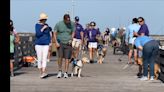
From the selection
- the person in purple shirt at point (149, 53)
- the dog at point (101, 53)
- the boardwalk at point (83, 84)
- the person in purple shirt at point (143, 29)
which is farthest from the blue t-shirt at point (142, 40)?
the dog at point (101, 53)

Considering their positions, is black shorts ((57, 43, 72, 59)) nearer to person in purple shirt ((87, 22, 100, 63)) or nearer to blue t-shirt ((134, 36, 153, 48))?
blue t-shirt ((134, 36, 153, 48))

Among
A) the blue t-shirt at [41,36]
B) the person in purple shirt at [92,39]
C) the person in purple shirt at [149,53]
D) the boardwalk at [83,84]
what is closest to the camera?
the boardwalk at [83,84]

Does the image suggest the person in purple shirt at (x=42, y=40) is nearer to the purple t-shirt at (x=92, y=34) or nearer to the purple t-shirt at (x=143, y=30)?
the purple t-shirt at (x=143, y=30)

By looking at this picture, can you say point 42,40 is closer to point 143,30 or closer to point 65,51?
point 65,51

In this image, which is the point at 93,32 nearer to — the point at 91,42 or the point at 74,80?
the point at 91,42

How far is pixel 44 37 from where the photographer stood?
42.8ft

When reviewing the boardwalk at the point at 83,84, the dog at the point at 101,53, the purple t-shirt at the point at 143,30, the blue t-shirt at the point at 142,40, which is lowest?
the boardwalk at the point at 83,84

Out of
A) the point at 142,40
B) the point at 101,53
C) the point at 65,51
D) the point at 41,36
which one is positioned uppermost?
the point at 41,36

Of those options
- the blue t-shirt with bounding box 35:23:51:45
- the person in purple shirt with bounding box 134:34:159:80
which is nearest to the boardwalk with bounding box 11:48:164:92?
the person in purple shirt with bounding box 134:34:159:80

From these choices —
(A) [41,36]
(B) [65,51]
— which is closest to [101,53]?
(B) [65,51]

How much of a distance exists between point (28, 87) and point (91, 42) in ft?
34.6
